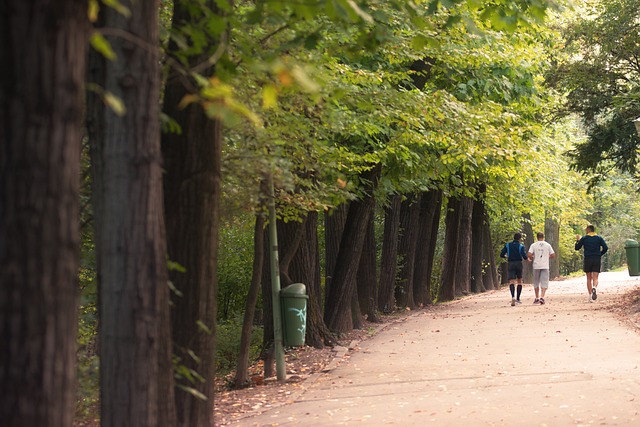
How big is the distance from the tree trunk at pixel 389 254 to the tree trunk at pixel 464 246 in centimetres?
878

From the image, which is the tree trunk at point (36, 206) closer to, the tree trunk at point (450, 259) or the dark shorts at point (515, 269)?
the dark shorts at point (515, 269)

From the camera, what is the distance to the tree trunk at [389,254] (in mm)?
25844

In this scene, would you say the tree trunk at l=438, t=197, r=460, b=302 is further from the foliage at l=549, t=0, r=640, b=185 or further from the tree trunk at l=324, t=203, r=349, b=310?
the tree trunk at l=324, t=203, r=349, b=310

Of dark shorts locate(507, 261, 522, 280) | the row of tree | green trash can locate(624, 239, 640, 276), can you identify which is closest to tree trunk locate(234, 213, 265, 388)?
the row of tree

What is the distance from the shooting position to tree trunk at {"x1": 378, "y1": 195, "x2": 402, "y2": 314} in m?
25.8

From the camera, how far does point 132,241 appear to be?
17.1 feet

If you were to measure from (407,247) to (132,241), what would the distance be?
23.9 metres

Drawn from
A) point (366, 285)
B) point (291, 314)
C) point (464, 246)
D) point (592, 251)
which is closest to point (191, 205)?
point (291, 314)

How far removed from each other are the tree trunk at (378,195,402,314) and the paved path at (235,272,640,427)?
4.95 m

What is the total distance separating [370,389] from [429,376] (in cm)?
124

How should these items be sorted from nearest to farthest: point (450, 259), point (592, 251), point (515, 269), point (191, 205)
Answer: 1. point (191, 205)
2. point (592, 251)
3. point (515, 269)
4. point (450, 259)

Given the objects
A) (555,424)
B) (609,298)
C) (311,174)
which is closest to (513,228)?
(609,298)

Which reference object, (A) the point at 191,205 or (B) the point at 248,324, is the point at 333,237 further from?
(A) the point at 191,205

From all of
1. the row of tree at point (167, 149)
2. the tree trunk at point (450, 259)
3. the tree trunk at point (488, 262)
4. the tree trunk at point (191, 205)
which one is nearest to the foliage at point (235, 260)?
the tree trunk at point (450, 259)
